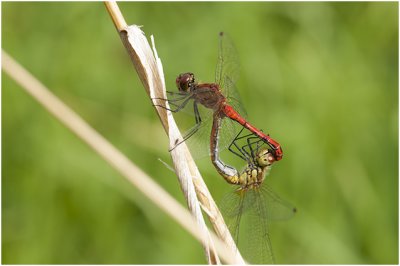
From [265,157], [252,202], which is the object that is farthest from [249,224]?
[265,157]

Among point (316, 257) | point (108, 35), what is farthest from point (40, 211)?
point (316, 257)

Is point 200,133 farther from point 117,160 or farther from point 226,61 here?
point 117,160

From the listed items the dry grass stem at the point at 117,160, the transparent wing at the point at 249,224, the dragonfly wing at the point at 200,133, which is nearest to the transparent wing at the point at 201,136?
the dragonfly wing at the point at 200,133

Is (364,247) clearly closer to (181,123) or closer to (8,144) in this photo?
(181,123)

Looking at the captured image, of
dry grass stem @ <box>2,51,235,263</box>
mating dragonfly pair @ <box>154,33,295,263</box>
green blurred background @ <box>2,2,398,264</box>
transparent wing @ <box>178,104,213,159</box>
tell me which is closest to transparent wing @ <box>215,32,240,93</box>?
mating dragonfly pair @ <box>154,33,295,263</box>

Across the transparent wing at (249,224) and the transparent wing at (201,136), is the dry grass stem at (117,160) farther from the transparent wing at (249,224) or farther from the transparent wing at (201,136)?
the transparent wing at (249,224)

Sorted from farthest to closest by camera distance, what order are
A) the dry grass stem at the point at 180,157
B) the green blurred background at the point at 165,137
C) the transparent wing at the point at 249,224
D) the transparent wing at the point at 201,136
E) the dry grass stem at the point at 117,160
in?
1. the green blurred background at the point at 165,137
2. the transparent wing at the point at 249,224
3. the transparent wing at the point at 201,136
4. the dry grass stem at the point at 117,160
5. the dry grass stem at the point at 180,157
